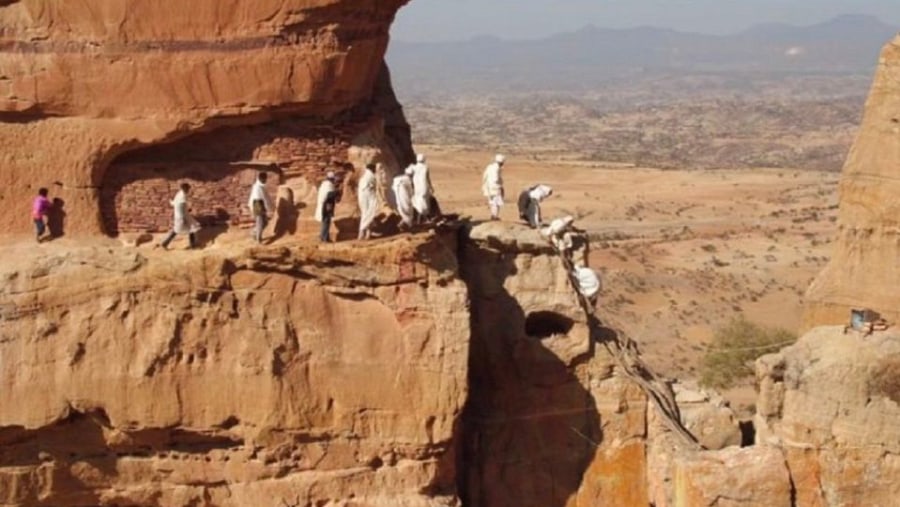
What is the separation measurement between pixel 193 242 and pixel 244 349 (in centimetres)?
175

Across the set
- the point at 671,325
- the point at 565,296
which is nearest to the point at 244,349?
the point at 565,296

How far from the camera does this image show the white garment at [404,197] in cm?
1581

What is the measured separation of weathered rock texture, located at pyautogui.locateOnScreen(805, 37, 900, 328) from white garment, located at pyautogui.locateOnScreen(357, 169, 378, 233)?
39.4 ft

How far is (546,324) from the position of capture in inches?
671

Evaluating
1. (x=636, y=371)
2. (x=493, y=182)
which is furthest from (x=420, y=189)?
(x=636, y=371)

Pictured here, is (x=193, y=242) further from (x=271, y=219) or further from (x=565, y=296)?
(x=565, y=296)

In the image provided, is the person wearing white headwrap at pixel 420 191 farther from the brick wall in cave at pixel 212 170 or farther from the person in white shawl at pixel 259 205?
the person in white shawl at pixel 259 205

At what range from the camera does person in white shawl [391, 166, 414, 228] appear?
1581cm

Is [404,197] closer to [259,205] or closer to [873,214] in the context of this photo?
[259,205]

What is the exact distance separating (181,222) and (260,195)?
1.10 meters

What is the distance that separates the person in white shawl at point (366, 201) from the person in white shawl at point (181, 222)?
2176mm

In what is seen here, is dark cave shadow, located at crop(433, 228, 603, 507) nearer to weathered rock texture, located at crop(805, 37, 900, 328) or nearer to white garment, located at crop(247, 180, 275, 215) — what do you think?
white garment, located at crop(247, 180, 275, 215)

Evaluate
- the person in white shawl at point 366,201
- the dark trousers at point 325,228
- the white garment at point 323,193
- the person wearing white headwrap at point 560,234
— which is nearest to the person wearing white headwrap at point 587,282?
the person wearing white headwrap at point 560,234

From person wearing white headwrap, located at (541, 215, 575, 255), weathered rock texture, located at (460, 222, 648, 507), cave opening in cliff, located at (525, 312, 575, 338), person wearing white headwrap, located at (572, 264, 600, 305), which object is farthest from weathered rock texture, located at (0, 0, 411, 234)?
person wearing white headwrap, located at (572, 264, 600, 305)
